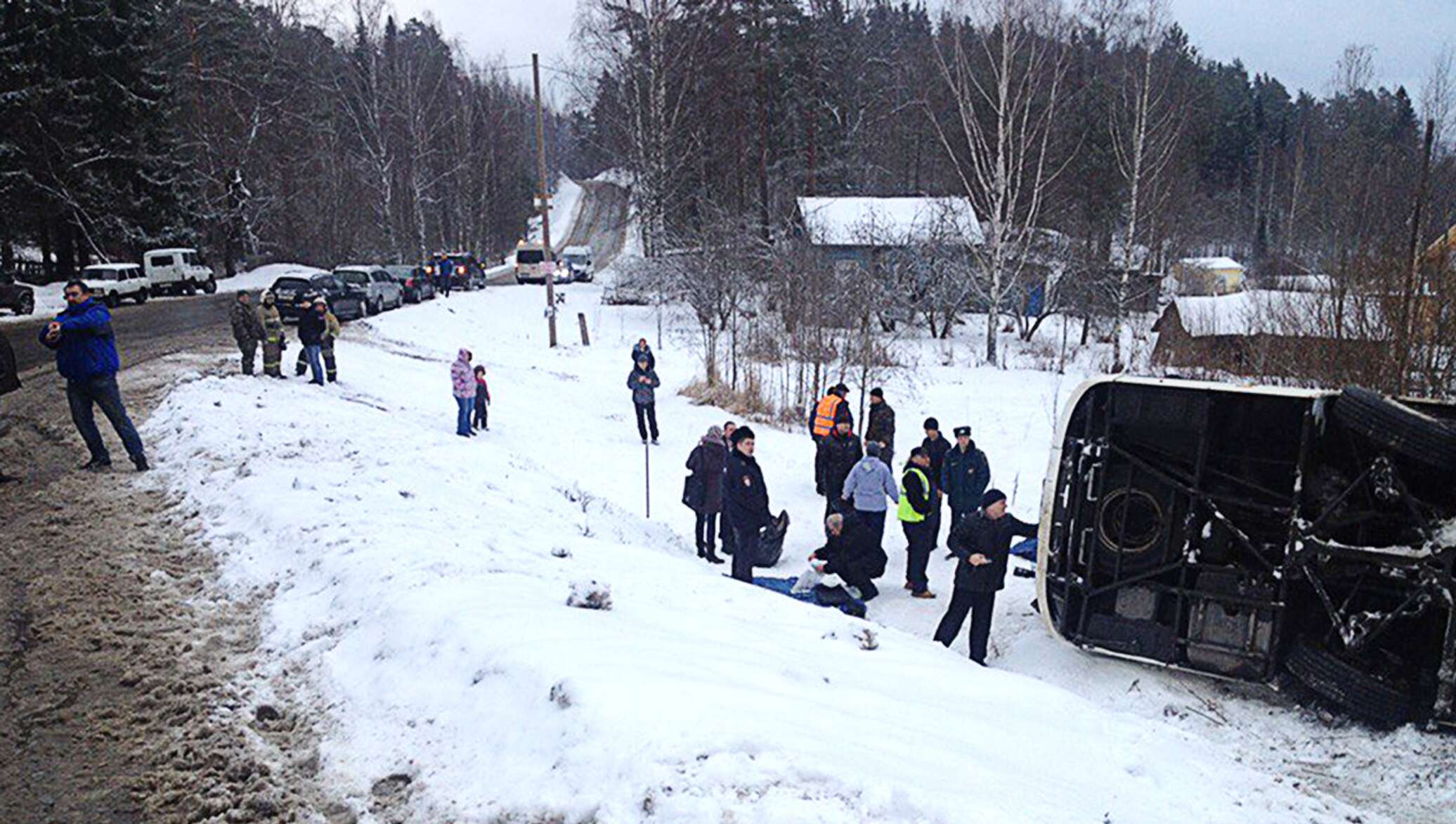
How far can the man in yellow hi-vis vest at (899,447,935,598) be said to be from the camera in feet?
29.9

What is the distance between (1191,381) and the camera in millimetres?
7160

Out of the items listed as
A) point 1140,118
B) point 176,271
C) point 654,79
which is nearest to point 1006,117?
point 1140,118

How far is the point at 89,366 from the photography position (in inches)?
320

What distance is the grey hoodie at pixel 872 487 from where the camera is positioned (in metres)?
9.39

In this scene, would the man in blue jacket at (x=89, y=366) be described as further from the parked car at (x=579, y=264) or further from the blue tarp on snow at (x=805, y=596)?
the parked car at (x=579, y=264)

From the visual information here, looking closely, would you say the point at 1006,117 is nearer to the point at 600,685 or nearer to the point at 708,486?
the point at 708,486

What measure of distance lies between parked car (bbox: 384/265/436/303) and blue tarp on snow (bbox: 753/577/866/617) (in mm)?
26883

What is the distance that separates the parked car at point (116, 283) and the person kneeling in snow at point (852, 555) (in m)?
27.5

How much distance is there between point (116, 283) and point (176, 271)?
14.6ft

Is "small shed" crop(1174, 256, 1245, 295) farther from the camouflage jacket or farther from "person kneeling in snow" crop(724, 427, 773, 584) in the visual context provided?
the camouflage jacket

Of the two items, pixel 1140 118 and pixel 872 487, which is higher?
pixel 1140 118

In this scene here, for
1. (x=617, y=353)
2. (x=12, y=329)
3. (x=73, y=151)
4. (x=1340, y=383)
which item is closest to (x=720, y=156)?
(x=617, y=353)

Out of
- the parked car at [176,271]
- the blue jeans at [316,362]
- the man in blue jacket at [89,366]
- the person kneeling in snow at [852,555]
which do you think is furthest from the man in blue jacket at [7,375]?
the parked car at [176,271]

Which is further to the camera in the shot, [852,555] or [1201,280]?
[1201,280]
